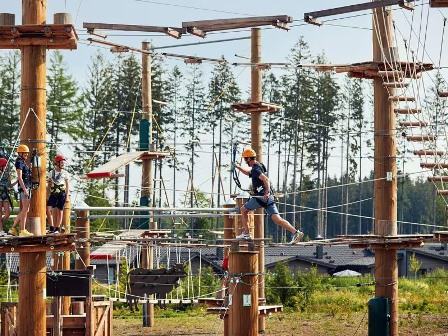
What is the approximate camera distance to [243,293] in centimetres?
1753

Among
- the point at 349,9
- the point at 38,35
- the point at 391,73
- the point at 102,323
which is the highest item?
the point at 349,9

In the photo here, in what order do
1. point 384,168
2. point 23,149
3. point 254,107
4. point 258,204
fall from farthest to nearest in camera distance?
point 254,107 → point 384,168 → point 258,204 → point 23,149

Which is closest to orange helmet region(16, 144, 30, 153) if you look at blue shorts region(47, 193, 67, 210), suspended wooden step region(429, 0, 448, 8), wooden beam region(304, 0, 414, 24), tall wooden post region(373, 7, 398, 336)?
blue shorts region(47, 193, 67, 210)

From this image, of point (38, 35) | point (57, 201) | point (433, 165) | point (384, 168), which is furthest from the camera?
point (384, 168)

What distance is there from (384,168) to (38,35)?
29.6 feet

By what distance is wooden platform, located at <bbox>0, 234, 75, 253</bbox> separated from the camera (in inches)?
625

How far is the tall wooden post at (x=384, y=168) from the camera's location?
22578mm

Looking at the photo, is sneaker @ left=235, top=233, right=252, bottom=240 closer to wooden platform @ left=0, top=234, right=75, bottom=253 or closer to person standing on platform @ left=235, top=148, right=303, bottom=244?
person standing on platform @ left=235, top=148, right=303, bottom=244

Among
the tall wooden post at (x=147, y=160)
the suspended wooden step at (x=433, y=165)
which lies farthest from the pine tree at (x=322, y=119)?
the suspended wooden step at (x=433, y=165)

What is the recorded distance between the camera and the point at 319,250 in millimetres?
63844

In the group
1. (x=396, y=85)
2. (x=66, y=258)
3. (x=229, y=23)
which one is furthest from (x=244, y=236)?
(x=66, y=258)

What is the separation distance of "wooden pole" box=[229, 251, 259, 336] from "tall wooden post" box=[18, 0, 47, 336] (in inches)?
113

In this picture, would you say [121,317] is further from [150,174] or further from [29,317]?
[29,317]

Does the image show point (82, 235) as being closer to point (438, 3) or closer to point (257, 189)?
point (257, 189)
